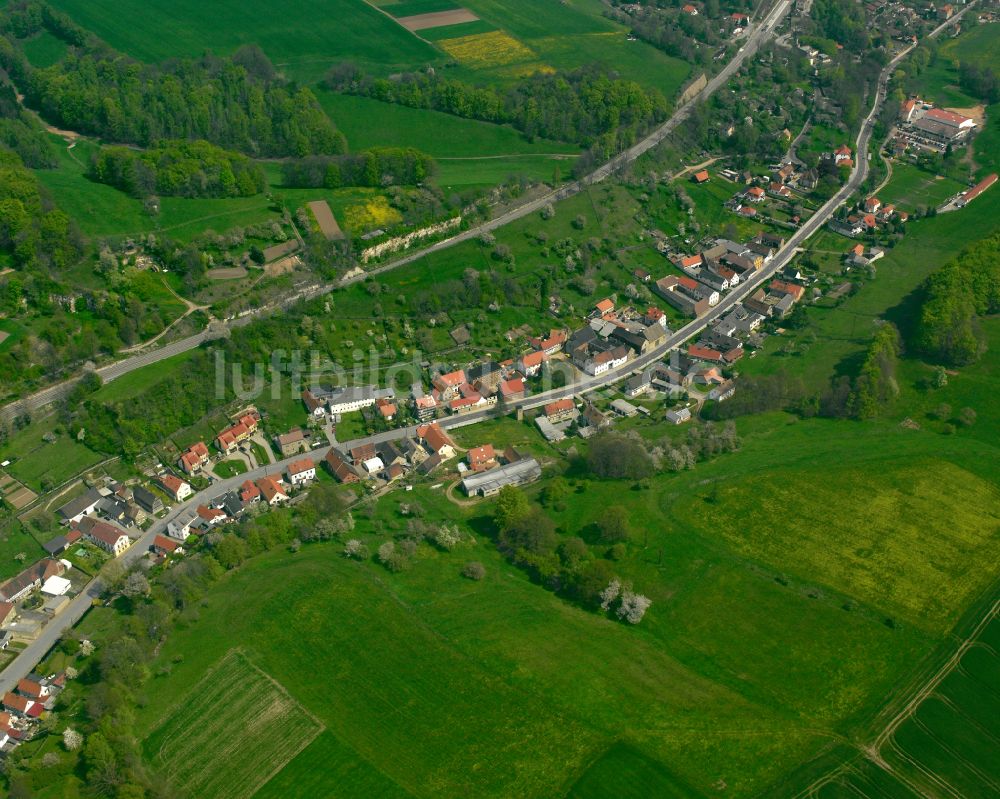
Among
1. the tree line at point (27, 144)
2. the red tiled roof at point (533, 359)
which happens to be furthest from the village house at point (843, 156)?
the tree line at point (27, 144)

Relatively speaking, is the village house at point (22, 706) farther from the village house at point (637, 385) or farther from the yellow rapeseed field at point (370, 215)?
the yellow rapeseed field at point (370, 215)

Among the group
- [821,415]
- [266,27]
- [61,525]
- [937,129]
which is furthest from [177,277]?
[937,129]

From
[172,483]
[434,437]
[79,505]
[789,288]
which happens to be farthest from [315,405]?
[789,288]

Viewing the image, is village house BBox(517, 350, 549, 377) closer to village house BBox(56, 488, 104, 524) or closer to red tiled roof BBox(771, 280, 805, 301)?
red tiled roof BBox(771, 280, 805, 301)

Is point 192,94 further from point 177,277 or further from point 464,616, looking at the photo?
point 464,616

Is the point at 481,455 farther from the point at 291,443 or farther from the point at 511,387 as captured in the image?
the point at 291,443

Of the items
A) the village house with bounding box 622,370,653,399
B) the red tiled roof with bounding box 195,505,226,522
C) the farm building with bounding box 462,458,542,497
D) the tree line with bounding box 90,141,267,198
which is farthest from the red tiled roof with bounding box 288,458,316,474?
the tree line with bounding box 90,141,267,198
